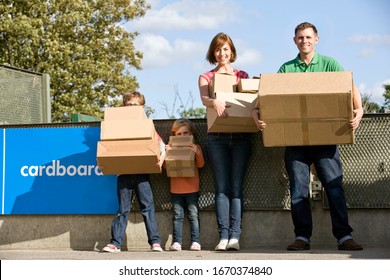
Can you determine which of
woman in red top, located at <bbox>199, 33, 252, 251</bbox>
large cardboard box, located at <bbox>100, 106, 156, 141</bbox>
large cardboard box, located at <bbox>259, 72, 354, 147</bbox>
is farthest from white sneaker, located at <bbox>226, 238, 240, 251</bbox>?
large cardboard box, located at <bbox>100, 106, 156, 141</bbox>

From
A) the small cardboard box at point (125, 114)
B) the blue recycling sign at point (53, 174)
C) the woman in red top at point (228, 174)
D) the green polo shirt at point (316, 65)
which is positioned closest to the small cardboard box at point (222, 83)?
the woman in red top at point (228, 174)

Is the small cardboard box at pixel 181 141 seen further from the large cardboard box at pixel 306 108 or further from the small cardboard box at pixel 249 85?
the large cardboard box at pixel 306 108

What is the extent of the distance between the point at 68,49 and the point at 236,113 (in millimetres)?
25485

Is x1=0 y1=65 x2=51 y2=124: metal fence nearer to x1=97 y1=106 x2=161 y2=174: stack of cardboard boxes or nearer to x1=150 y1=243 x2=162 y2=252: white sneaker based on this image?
x1=97 y1=106 x2=161 y2=174: stack of cardboard boxes

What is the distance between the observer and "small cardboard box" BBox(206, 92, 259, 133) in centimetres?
710

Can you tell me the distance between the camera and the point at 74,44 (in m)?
32.9

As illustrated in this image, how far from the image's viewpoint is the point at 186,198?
7734 millimetres

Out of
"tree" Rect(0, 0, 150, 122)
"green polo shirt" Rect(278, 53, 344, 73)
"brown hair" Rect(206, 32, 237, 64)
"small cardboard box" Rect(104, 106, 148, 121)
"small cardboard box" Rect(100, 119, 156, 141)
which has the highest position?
"tree" Rect(0, 0, 150, 122)

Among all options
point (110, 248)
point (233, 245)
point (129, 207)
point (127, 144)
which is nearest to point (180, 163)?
point (127, 144)

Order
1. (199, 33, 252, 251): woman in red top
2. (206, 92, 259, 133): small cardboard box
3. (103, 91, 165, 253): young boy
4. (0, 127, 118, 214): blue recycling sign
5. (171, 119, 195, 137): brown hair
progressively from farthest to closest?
(0, 127, 118, 214): blue recycling sign < (171, 119, 195, 137): brown hair < (103, 91, 165, 253): young boy < (199, 33, 252, 251): woman in red top < (206, 92, 259, 133): small cardboard box

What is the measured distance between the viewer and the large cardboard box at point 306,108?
6496 millimetres

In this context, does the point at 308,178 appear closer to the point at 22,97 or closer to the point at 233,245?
the point at 233,245

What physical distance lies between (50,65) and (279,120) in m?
26.3

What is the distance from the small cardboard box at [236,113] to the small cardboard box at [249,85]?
0.05 metres
